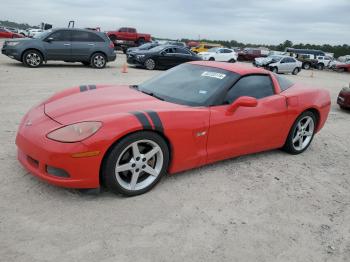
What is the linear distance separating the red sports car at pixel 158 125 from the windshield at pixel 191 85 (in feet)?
0.04

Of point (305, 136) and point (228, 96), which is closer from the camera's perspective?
point (228, 96)

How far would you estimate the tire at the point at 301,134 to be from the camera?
209 inches

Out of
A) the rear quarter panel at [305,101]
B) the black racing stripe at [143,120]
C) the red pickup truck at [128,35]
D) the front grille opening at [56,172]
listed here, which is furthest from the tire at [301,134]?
the red pickup truck at [128,35]

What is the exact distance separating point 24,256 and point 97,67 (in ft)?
44.9

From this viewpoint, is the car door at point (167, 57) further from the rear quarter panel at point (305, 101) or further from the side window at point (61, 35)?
the rear quarter panel at point (305, 101)

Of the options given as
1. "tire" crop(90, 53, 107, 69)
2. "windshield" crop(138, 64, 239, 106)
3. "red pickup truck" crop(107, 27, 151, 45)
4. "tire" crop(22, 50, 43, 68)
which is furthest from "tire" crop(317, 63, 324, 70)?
"windshield" crop(138, 64, 239, 106)

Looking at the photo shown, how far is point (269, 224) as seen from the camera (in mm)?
3445

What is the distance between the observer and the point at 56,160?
3.30m

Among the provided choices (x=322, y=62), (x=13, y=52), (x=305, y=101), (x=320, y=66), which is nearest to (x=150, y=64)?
(x=13, y=52)

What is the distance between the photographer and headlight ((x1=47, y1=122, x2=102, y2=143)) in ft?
11.0

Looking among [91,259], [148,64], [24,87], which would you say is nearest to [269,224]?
[91,259]

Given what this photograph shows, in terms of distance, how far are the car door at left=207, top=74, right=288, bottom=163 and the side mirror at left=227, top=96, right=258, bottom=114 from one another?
48 millimetres

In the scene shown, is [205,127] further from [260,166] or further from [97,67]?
[97,67]

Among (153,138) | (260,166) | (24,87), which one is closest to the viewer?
(153,138)
